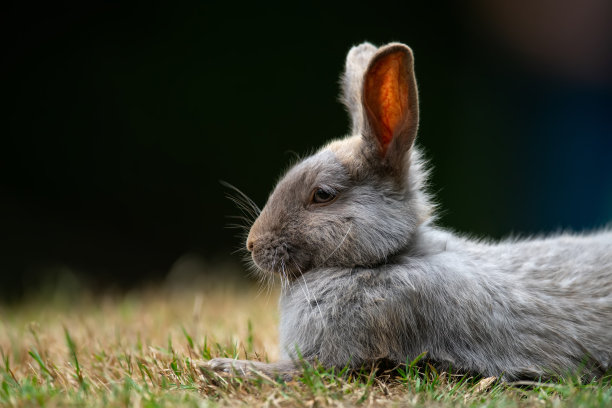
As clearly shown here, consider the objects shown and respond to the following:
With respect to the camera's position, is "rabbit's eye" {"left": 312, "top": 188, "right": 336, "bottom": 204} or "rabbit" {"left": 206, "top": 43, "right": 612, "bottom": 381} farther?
"rabbit's eye" {"left": 312, "top": 188, "right": 336, "bottom": 204}

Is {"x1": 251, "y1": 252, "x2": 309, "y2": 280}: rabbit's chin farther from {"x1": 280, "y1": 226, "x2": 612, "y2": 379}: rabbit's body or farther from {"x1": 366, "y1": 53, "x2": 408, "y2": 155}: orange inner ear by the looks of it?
{"x1": 366, "y1": 53, "x2": 408, "y2": 155}: orange inner ear

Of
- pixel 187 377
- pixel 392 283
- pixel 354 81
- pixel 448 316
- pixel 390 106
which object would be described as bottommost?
pixel 187 377

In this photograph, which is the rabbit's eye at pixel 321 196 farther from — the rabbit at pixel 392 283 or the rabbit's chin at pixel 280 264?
the rabbit's chin at pixel 280 264

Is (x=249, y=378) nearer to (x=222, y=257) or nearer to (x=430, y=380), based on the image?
(x=430, y=380)

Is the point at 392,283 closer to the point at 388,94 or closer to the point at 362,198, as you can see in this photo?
the point at 362,198

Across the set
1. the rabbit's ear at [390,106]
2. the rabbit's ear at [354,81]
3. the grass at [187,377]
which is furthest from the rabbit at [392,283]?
the rabbit's ear at [354,81]

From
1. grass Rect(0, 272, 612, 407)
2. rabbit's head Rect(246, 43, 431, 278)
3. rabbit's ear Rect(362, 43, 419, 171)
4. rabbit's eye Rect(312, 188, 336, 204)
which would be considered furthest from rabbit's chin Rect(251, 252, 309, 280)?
rabbit's ear Rect(362, 43, 419, 171)

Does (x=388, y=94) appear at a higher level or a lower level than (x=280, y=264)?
higher

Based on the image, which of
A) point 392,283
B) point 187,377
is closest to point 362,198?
point 392,283

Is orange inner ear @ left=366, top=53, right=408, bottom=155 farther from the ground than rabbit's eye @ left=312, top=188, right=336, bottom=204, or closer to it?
farther from the ground
